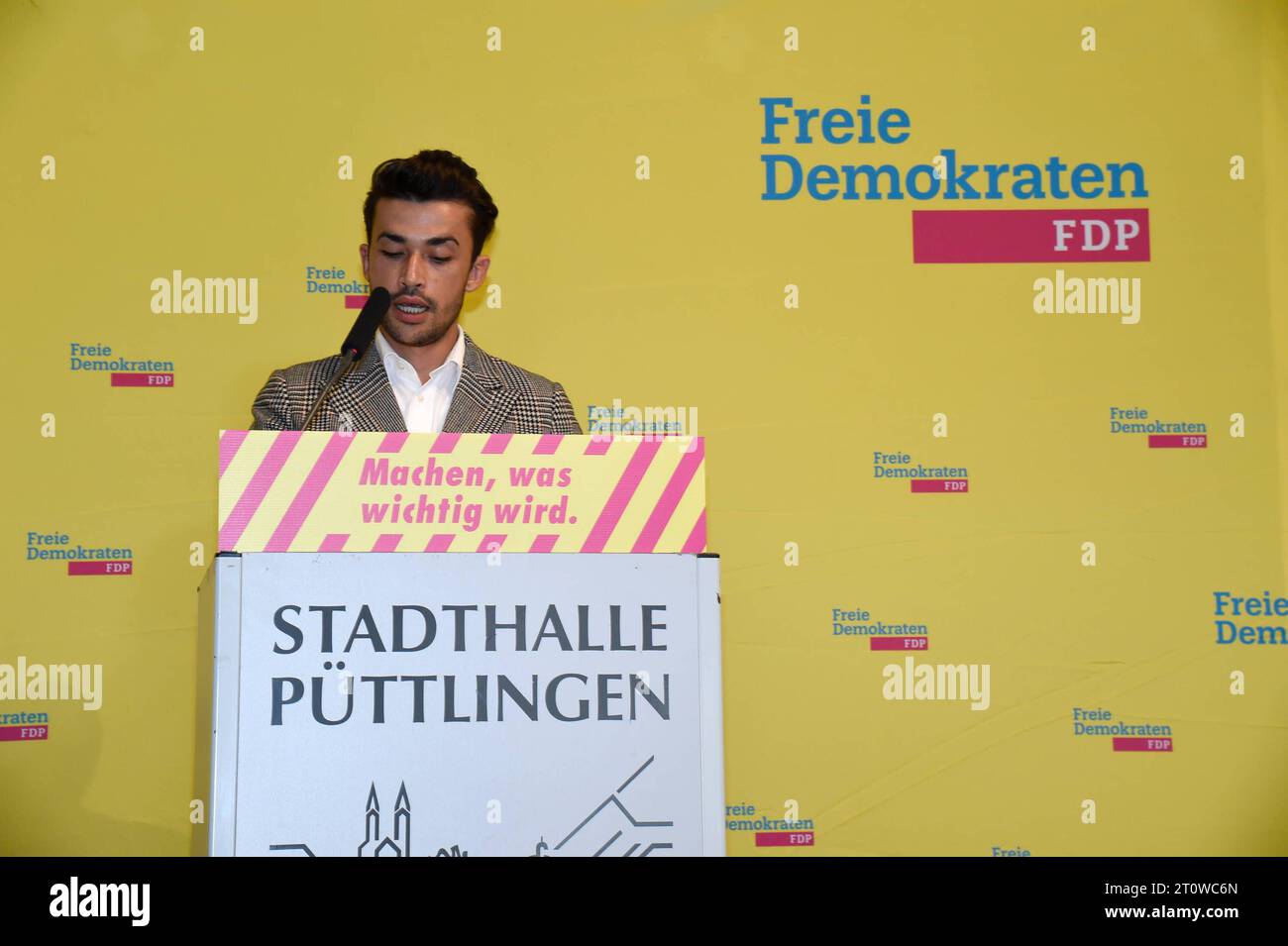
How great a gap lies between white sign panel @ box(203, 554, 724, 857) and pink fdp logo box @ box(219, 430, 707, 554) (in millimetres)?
31

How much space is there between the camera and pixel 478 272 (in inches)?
120

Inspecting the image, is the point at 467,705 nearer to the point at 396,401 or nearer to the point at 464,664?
the point at 464,664

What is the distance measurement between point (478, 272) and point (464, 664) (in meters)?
1.69

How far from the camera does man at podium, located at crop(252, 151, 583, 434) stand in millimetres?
2750

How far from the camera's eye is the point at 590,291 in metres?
3.43

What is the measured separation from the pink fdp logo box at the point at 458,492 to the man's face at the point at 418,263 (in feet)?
4.25

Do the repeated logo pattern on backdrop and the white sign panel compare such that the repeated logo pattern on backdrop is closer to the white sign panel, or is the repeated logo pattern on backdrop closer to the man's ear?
the man's ear

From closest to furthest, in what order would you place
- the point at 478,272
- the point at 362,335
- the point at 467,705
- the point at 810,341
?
1. the point at 467,705
2. the point at 362,335
3. the point at 478,272
4. the point at 810,341

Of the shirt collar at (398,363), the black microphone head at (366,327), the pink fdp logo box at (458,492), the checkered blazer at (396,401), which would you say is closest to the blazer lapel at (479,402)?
the checkered blazer at (396,401)

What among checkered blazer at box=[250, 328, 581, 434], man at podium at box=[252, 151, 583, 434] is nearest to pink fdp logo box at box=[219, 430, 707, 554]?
checkered blazer at box=[250, 328, 581, 434]

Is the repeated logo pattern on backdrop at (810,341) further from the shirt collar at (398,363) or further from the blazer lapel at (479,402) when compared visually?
the blazer lapel at (479,402)

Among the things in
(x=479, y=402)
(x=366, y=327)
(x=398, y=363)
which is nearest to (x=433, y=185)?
(x=398, y=363)

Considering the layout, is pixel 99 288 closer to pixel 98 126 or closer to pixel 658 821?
pixel 98 126

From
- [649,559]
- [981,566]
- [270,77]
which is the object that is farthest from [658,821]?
[270,77]
